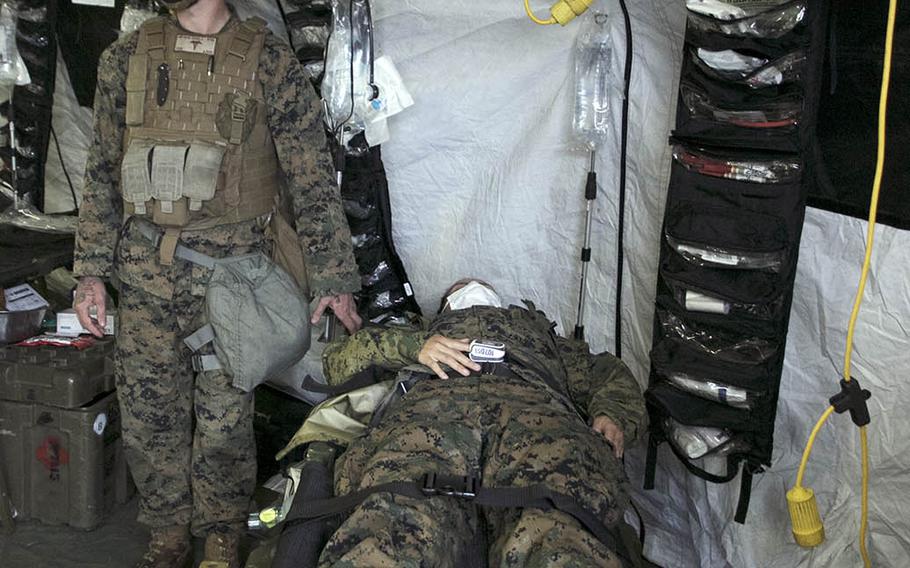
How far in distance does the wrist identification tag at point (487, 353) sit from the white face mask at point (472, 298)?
0.49m

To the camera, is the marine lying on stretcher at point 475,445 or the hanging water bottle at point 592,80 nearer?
the marine lying on stretcher at point 475,445

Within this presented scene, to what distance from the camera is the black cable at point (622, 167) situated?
3.02 m

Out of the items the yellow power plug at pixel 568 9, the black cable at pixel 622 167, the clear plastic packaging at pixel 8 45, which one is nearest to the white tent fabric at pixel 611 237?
the black cable at pixel 622 167

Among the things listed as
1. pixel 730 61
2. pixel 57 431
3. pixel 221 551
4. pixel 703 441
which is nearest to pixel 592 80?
pixel 730 61

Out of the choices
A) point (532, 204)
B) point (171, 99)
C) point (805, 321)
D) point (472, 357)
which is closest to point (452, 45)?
point (532, 204)

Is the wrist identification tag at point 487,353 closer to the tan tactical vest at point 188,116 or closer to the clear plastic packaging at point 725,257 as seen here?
the clear plastic packaging at point 725,257

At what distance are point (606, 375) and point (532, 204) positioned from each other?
2.52ft

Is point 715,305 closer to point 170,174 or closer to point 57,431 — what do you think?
point 170,174

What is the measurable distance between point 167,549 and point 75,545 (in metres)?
0.47

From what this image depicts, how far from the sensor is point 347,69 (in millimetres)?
3301

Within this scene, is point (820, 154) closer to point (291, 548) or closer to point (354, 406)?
point (354, 406)

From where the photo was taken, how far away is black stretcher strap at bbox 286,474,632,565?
6.80 ft

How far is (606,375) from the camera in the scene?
118 inches

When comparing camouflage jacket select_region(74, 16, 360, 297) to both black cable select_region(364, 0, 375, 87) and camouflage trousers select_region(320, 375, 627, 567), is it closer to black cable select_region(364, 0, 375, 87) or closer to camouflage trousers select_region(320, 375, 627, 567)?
black cable select_region(364, 0, 375, 87)
